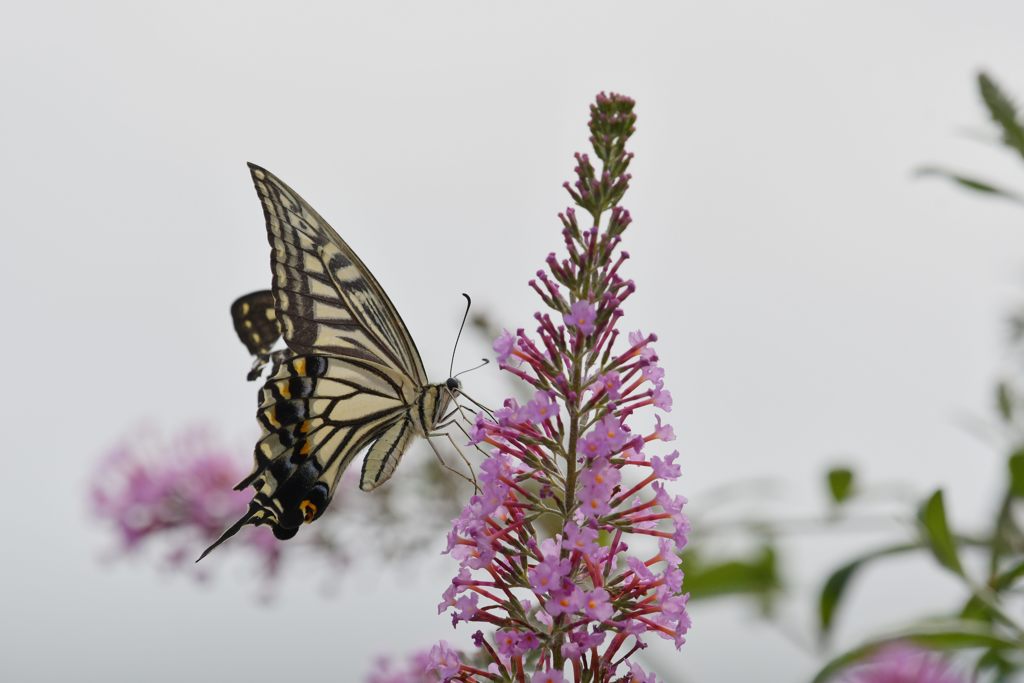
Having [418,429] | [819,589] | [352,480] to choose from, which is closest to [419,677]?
[418,429]

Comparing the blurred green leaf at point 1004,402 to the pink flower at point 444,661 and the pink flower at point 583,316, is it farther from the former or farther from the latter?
the pink flower at point 444,661

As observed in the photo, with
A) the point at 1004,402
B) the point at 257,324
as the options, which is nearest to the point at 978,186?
the point at 1004,402

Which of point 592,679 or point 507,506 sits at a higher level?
point 507,506

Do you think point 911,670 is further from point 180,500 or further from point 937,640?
point 180,500

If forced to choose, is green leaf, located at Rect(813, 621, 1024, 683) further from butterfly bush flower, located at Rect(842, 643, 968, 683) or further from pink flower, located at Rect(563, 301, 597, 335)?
pink flower, located at Rect(563, 301, 597, 335)

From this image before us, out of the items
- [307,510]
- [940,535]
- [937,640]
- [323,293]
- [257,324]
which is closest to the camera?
[937,640]

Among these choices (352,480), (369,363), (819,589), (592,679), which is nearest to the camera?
(592,679)

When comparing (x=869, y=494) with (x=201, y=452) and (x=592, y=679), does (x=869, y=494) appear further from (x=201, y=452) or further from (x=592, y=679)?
(x=201, y=452)
